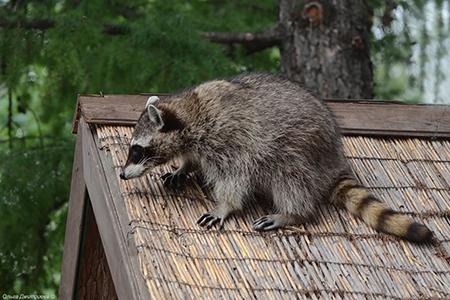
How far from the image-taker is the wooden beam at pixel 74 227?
4543 millimetres

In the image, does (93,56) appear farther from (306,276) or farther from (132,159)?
(306,276)

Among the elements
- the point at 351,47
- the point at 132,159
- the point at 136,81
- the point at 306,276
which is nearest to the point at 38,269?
the point at 136,81

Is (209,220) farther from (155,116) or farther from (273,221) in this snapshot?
(155,116)

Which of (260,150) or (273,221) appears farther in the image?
(260,150)

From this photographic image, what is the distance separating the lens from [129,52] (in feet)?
21.8

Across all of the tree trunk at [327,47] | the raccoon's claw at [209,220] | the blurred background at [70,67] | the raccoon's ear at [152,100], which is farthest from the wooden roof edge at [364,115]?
the tree trunk at [327,47]

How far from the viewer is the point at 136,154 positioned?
4023 mm

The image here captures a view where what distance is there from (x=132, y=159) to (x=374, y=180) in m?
1.06

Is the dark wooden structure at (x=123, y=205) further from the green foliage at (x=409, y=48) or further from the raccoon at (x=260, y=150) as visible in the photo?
the green foliage at (x=409, y=48)

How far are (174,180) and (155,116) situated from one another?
296 mm

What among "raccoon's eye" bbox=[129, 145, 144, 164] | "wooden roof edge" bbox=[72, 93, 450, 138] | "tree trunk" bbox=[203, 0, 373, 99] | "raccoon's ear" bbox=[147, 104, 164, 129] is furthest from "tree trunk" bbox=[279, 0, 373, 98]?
"raccoon's eye" bbox=[129, 145, 144, 164]

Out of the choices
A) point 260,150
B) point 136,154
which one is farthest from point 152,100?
point 260,150

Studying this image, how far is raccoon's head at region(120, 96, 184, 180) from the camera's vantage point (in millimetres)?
4098

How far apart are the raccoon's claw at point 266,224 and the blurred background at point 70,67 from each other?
2.59 metres
